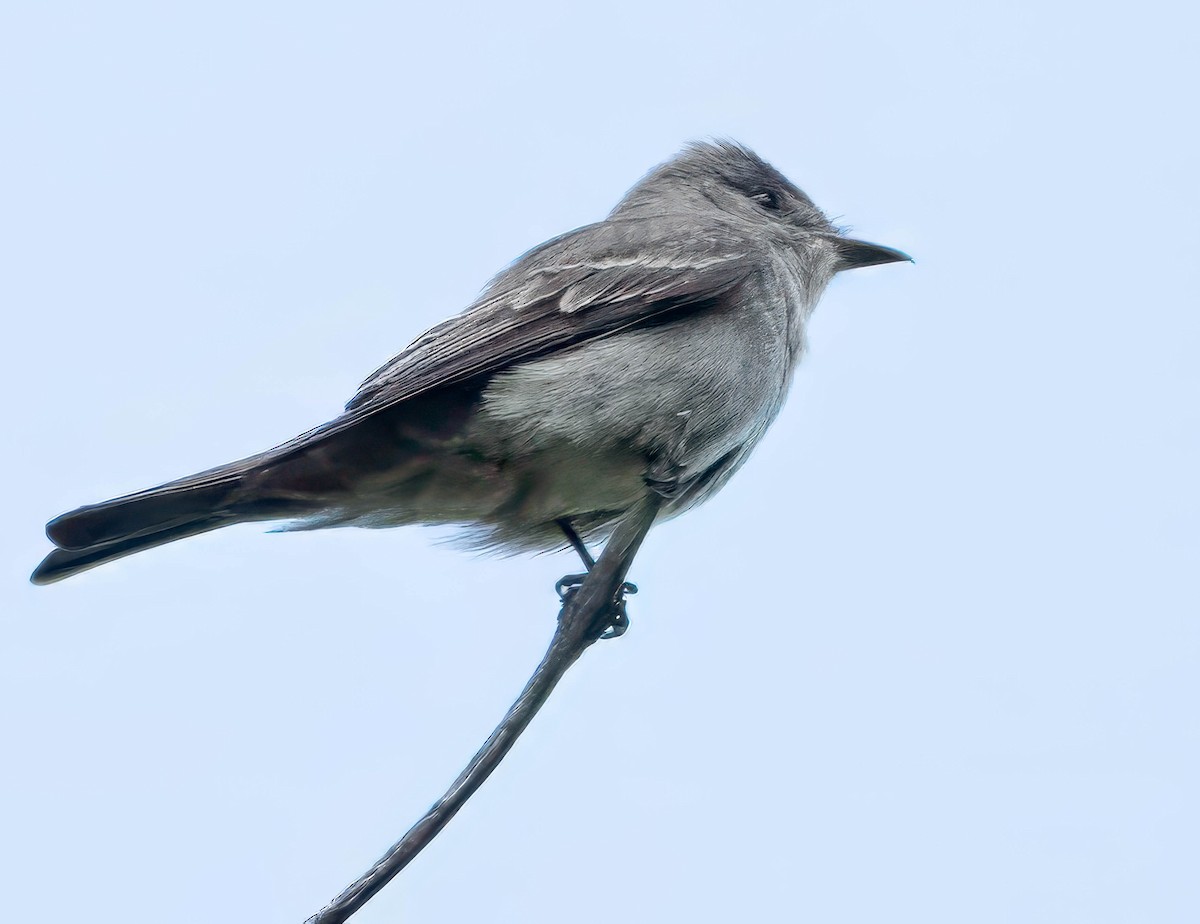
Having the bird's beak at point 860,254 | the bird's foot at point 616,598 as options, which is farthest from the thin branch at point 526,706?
the bird's beak at point 860,254

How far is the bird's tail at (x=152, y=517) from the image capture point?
5746 millimetres

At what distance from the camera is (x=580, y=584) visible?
19.0 ft

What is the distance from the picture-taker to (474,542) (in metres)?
6.62

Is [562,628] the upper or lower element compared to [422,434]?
lower

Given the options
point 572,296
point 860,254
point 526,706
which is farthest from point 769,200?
point 526,706

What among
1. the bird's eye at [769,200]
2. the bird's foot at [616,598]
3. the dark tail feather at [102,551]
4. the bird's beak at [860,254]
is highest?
the bird's eye at [769,200]

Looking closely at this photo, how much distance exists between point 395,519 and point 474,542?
1.43 feet

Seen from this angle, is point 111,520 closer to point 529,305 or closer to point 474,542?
point 474,542

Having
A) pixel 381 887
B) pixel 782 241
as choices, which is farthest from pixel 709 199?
pixel 381 887

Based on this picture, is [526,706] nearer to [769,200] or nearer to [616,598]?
[616,598]

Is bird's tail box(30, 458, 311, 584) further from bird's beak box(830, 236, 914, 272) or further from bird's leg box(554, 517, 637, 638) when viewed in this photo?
bird's beak box(830, 236, 914, 272)

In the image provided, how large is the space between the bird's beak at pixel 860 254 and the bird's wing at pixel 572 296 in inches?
40.5

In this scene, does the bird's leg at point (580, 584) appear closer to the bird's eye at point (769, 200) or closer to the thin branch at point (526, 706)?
the thin branch at point (526, 706)

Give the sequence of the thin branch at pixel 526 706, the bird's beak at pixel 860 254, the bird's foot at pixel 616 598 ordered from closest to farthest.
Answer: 1. the thin branch at pixel 526 706
2. the bird's foot at pixel 616 598
3. the bird's beak at pixel 860 254
